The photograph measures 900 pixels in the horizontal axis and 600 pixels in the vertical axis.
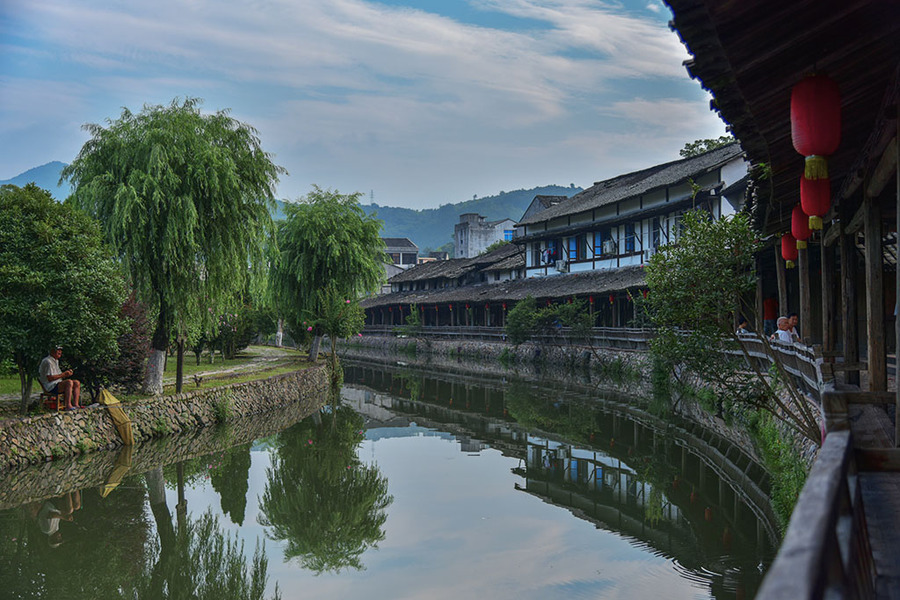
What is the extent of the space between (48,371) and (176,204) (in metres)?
3.98

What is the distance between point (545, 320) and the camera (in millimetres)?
30828

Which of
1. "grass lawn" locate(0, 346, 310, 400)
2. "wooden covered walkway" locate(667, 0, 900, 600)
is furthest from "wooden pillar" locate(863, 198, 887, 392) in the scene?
"grass lawn" locate(0, 346, 310, 400)

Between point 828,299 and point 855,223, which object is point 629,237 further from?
point 855,223

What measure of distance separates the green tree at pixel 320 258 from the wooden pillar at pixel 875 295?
68.3ft

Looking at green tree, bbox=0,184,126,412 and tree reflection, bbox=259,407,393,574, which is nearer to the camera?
tree reflection, bbox=259,407,393,574

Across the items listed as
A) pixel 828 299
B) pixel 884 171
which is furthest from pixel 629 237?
pixel 884 171

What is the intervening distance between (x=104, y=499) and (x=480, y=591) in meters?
6.23

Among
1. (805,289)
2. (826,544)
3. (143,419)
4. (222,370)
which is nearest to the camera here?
(826,544)

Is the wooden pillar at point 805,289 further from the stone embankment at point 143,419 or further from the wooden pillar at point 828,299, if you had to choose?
the stone embankment at point 143,419

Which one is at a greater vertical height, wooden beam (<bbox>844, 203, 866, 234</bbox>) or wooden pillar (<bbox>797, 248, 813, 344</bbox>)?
wooden beam (<bbox>844, 203, 866, 234</bbox>)

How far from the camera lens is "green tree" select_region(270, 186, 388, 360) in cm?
2659

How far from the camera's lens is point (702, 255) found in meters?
10.5

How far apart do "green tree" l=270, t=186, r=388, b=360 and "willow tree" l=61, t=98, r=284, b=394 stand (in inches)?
384

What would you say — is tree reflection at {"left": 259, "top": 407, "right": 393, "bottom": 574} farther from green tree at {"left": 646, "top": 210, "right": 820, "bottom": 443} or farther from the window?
the window
